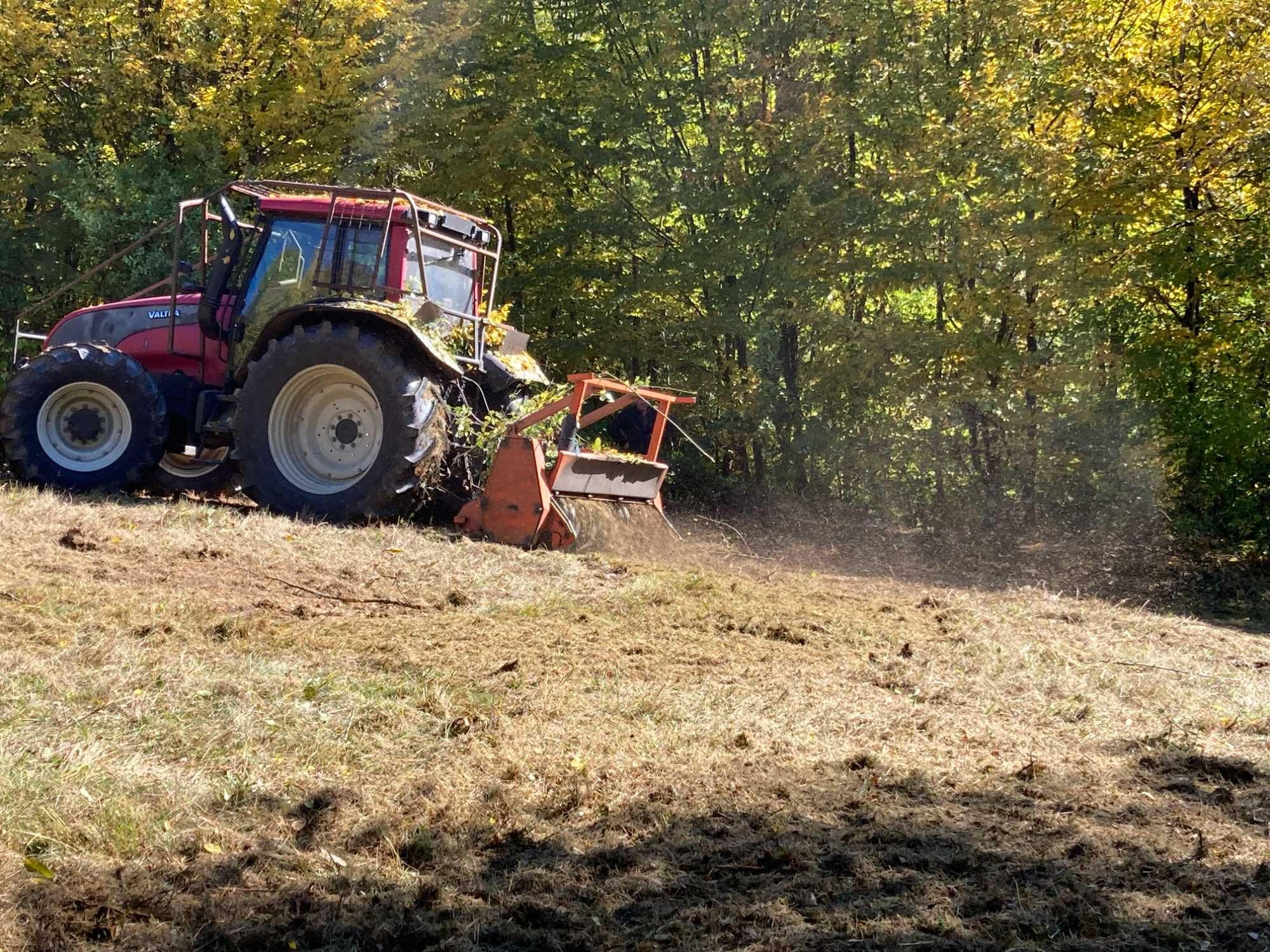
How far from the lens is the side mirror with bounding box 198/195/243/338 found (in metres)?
10.8

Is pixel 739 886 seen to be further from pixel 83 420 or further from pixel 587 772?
pixel 83 420

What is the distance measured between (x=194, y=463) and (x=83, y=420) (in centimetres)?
153

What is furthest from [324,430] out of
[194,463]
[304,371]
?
[194,463]

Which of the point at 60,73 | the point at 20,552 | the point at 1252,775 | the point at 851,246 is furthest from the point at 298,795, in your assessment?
the point at 60,73

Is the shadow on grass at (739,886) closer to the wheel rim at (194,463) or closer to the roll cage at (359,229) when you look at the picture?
the roll cage at (359,229)

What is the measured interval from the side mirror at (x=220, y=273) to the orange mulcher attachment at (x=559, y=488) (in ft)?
9.83

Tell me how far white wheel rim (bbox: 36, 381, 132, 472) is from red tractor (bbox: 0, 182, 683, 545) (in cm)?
1

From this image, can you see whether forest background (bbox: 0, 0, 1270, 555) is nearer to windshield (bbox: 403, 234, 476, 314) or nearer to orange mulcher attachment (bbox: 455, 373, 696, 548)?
orange mulcher attachment (bbox: 455, 373, 696, 548)

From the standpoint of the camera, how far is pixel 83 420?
10875 millimetres

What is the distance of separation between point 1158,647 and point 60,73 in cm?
1735

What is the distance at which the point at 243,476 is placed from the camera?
10055 millimetres

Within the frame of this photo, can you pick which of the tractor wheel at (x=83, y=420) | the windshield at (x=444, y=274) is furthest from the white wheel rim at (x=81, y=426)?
the windshield at (x=444, y=274)

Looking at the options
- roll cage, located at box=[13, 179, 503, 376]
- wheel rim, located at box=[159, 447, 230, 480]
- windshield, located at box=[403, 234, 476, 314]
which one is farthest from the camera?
wheel rim, located at box=[159, 447, 230, 480]

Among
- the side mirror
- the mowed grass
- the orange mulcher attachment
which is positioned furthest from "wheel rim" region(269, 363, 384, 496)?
the mowed grass
